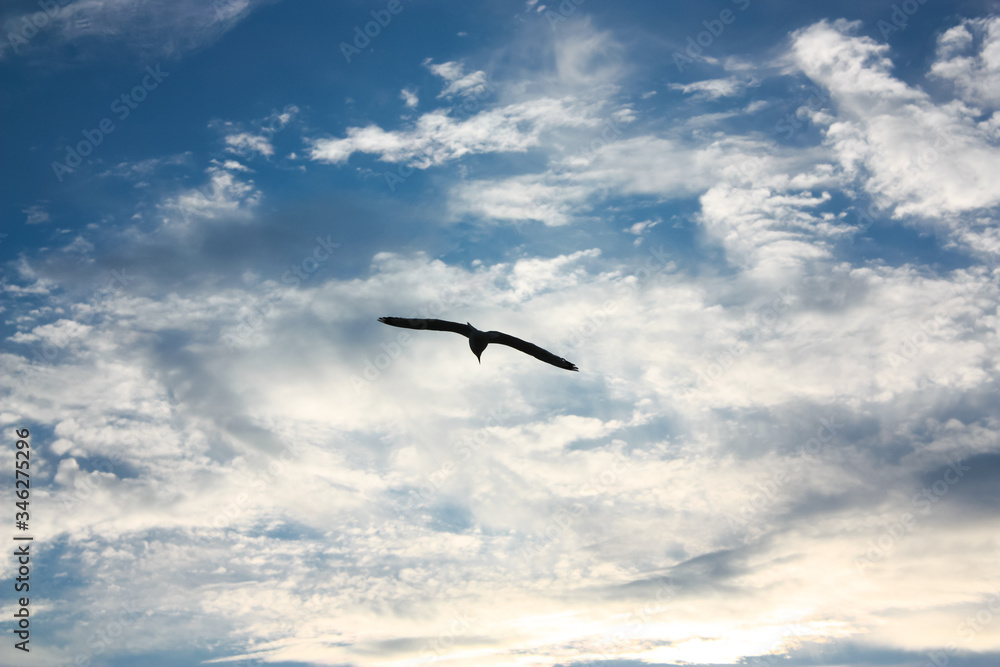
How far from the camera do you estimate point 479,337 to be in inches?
1393

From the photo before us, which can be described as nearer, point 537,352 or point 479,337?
point 479,337

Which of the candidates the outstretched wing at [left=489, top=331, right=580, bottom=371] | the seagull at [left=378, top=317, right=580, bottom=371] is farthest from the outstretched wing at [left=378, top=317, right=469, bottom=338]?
the outstretched wing at [left=489, top=331, right=580, bottom=371]

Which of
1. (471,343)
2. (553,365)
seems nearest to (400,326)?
(471,343)

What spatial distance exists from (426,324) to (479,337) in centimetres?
276

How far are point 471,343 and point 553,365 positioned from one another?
4.42 m

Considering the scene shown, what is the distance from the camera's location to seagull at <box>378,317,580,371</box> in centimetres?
3541

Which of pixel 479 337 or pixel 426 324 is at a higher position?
pixel 426 324

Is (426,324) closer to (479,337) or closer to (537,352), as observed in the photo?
(479,337)

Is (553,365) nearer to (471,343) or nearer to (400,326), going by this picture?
(471,343)

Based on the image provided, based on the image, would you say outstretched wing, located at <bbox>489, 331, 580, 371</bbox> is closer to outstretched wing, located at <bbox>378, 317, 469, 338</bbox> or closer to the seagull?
the seagull

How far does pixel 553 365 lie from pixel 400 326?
24.9 feet

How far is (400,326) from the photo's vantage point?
120 feet

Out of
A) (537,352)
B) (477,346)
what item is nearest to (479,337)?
(477,346)

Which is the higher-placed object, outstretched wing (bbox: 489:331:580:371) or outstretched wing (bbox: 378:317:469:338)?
outstretched wing (bbox: 378:317:469:338)
